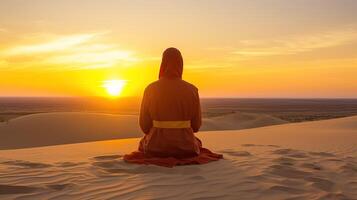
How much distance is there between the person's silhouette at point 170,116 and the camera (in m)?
6.14

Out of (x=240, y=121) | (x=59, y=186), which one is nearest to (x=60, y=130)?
(x=59, y=186)

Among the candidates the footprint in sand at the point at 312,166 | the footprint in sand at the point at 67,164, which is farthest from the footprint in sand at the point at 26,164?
the footprint in sand at the point at 312,166

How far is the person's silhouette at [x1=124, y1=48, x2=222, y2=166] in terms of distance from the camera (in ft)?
20.2

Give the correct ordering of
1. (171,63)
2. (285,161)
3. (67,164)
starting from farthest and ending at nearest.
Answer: (285,161) < (171,63) < (67,164)

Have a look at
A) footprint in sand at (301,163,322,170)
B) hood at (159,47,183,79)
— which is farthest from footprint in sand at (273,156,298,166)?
hood at (159,47,183,79)

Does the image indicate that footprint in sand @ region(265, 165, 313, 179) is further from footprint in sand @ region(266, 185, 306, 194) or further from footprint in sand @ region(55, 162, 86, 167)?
footprint in sand @ region(55, 162, 86, 167)

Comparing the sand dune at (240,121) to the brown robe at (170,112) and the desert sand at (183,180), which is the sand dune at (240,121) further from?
the desert sand at (183,180)

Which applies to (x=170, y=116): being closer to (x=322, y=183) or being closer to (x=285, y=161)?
(x=285, y=161)

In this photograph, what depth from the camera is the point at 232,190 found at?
4660 millimetres

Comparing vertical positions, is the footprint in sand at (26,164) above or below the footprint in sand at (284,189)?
above

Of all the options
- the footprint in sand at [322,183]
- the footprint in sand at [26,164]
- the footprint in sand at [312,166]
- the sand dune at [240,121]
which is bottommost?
the sand dune at [240,121]

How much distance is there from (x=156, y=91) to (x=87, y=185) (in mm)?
1937

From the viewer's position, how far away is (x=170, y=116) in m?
6.16

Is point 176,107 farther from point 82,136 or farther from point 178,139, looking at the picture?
point 82,136
